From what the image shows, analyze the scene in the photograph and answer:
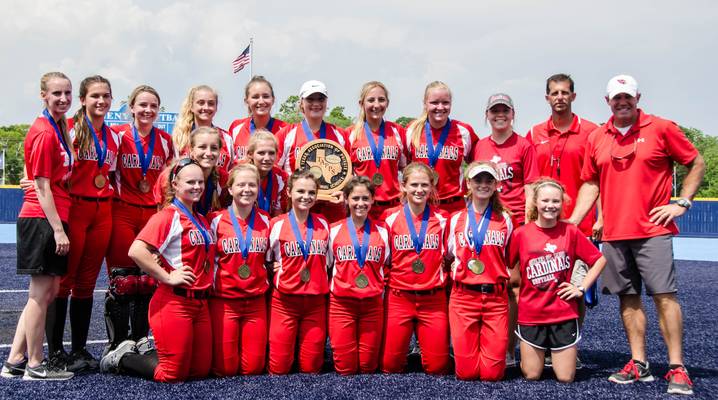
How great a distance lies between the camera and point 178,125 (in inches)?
212

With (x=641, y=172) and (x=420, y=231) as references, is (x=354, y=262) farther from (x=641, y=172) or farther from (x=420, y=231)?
(x=641, y=172)

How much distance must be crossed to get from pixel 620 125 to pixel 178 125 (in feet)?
11.8

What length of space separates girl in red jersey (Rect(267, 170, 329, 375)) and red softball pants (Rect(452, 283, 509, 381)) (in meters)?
1.02

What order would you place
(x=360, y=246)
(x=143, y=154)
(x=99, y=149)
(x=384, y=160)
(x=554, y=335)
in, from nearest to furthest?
(x=554, y=335), (x=360, y=246), (x=99, y=149), (x=143, y=154), (x=384, y=160)

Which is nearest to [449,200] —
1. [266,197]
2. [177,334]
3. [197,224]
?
[266,197]

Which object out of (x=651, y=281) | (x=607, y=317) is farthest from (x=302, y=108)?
(x=607, y=317)

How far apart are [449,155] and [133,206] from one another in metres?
2.65

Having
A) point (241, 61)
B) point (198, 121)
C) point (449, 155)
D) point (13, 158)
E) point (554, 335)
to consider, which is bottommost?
point (554, 335)

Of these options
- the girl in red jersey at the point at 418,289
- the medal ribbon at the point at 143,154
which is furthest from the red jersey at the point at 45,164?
the girl in red jersey at the point at 418,289

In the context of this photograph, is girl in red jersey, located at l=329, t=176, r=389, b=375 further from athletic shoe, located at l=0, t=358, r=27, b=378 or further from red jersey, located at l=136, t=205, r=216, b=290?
athletic shoe, located at l=0, t=358, r=27, b=378

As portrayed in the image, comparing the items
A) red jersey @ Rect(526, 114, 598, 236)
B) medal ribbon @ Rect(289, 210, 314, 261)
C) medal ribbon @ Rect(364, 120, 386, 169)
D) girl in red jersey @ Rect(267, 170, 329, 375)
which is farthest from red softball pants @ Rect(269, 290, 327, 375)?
red jersey @ Rect(526, 114, 598, 236)

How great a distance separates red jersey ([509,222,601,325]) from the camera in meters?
4.52

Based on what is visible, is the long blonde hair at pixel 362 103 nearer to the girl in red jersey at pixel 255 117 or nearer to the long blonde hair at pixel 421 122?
the long blonde hair at pixel 421 122

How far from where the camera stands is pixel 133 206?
16.7 ft
